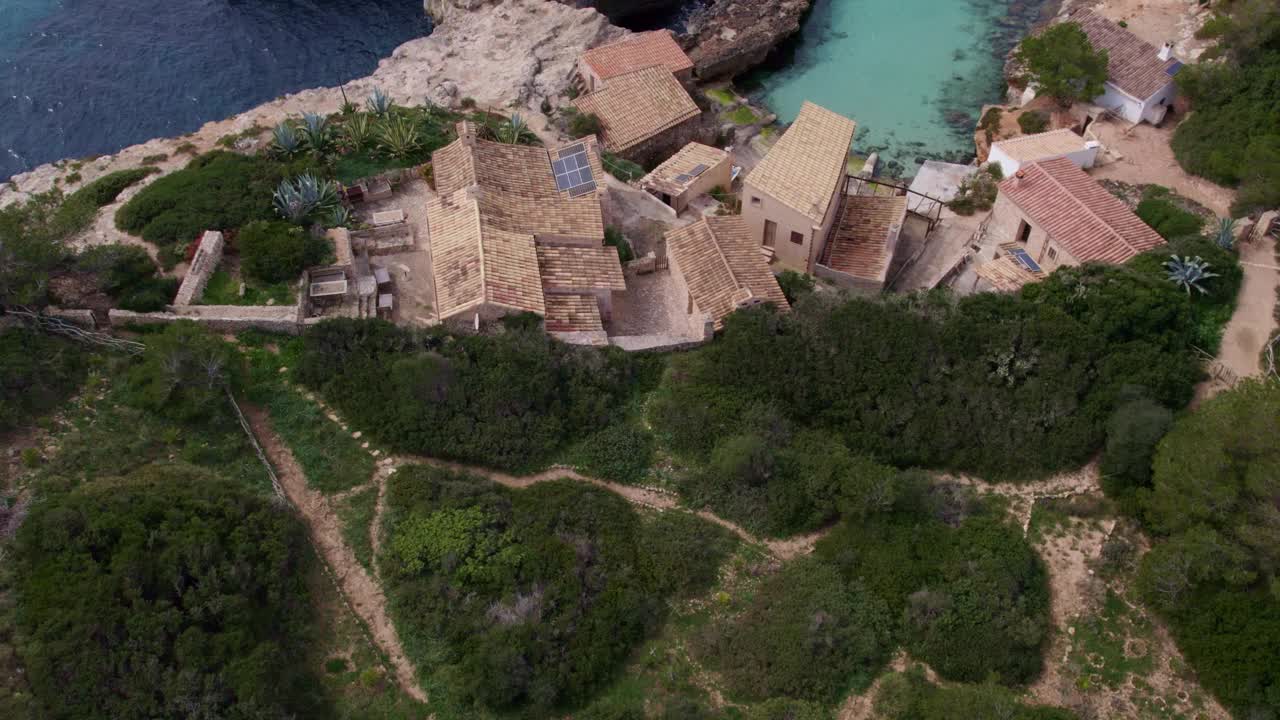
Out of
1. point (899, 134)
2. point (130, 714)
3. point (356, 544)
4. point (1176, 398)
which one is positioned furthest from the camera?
point (899, 134)

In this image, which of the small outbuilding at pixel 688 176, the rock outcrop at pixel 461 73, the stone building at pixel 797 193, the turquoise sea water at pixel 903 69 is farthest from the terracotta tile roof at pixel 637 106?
the turquoise sea water at pixel 903 69

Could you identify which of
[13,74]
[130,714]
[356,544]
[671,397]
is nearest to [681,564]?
[671,397]

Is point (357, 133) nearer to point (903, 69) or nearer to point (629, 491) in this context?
point (629, 491)

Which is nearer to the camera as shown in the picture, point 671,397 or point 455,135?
point 671,397

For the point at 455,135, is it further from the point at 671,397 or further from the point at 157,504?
the point at 157,504

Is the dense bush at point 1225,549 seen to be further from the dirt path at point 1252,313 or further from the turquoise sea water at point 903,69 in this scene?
the turquoise sea water at point 903,69

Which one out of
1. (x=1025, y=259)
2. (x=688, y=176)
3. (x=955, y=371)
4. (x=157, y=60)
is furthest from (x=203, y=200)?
(x=1025, y=259)
